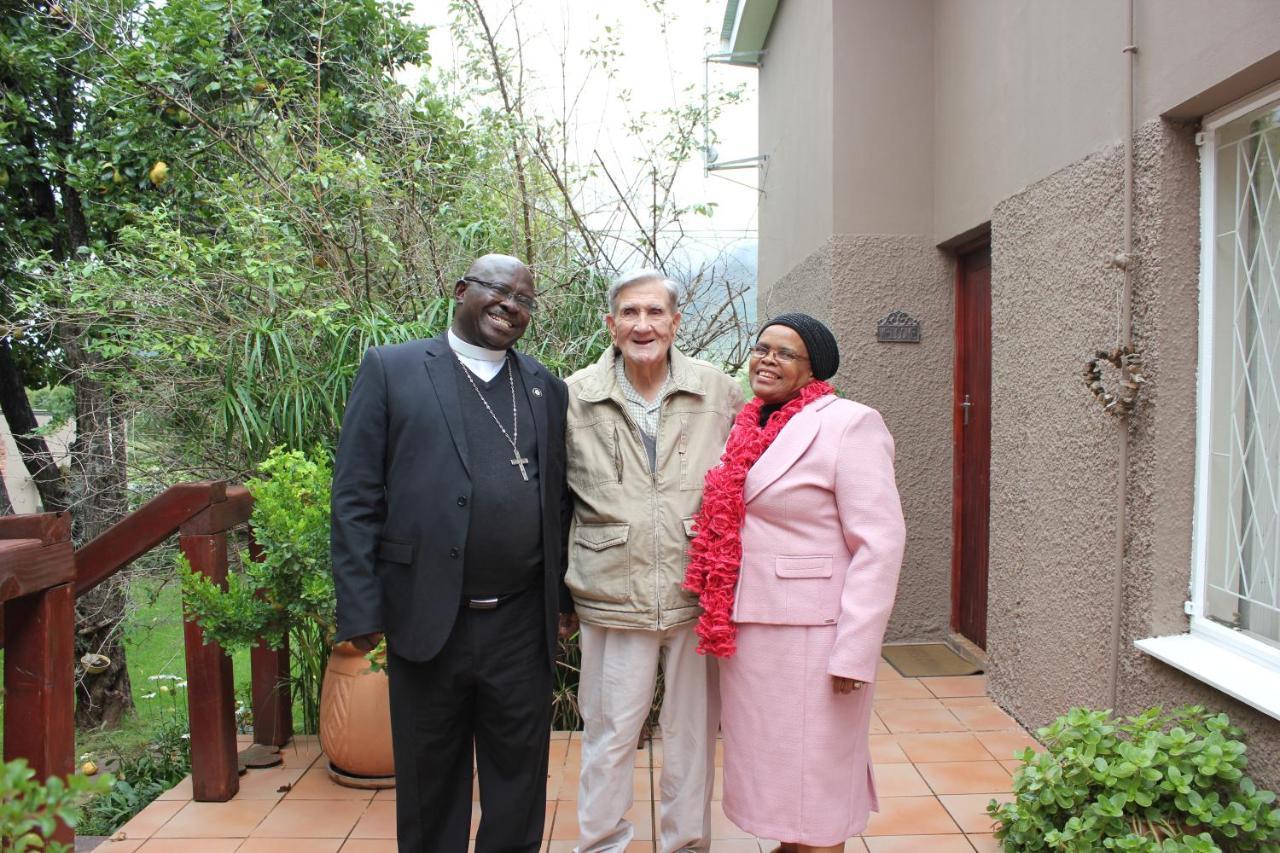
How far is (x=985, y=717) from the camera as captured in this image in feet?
13.6

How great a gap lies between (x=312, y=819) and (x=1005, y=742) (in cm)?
270

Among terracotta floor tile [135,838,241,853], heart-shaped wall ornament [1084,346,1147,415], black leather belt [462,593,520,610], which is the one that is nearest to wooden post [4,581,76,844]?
terracotta floor tile [135,838,241,853]

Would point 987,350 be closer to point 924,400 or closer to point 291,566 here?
point 924,400

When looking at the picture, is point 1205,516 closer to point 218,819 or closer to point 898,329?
point 898,329

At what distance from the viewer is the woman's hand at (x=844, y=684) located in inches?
90.8

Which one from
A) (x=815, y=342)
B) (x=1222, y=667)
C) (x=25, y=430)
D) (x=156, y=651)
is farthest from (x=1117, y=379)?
(x=25, y=430)

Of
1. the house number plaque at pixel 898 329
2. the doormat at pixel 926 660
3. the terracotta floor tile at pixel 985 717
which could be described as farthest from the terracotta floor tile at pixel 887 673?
the house number plaque at pixel 898 329

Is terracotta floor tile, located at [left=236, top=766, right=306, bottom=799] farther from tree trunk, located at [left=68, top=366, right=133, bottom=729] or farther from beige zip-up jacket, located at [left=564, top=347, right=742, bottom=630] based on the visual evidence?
tree trunk, located at [left=68, top=366, right=133, bottom=729]

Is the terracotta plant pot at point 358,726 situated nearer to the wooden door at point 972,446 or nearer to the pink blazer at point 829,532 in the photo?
the pink blazer at point 829,532

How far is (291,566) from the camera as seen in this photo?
10.9 ft

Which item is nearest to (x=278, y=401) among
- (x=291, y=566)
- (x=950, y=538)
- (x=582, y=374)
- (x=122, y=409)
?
(x=291, y=566)

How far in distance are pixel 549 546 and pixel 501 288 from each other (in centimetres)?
71

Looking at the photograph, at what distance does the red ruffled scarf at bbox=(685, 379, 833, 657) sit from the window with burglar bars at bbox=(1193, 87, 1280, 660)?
4.34ft

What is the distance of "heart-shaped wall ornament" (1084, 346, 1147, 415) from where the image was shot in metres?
3.04
